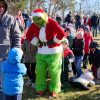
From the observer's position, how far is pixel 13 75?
535 centimetres

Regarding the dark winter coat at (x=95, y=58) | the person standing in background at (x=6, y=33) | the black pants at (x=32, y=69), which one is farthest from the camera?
the dark winter coat at (x=95, y=58)

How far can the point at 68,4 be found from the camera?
4041cm

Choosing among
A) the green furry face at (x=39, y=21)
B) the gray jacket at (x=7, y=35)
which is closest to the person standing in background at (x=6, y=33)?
the gray jacket at (x=7, y=35)

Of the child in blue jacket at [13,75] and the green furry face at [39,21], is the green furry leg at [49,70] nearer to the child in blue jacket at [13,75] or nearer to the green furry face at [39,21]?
the green furry face at [39,21]

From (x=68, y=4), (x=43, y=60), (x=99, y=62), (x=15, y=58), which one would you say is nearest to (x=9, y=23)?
(x=15, y=58)

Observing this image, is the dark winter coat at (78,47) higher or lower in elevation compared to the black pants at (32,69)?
higher

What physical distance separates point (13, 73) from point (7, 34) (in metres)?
0.58

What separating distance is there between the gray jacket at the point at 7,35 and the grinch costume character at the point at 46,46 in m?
2.01

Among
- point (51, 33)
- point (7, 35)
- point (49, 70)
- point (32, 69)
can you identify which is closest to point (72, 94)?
point (49, 70)

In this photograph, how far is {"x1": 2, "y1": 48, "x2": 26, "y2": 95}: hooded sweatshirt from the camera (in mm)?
5285

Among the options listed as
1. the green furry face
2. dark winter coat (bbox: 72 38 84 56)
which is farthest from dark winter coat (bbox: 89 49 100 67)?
the green furry face

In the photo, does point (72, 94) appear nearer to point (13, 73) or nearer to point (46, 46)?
point (46, 46)

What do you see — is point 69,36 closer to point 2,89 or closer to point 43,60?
point 43,60

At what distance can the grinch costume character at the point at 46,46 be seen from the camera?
7.36m
